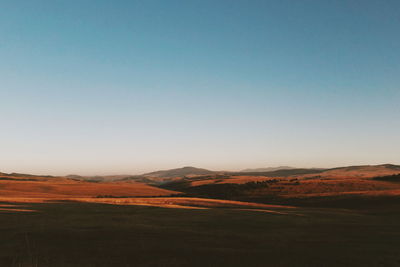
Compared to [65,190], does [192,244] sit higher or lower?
higher

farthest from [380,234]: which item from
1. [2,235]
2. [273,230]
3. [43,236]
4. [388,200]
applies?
[388,200]

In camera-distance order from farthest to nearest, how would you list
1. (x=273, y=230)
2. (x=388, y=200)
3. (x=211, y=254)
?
1. (x=388, y=200)
2. (x=273, y=230)
3. (x=211, y=254)

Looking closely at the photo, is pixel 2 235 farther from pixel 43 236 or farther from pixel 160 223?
pixel 160 223

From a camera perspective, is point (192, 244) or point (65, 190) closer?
point (192, 244)

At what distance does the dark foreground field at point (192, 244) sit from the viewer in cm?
826

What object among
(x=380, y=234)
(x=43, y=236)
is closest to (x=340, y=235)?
(x=380, y=234)

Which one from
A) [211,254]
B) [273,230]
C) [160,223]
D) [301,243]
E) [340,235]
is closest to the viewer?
[211,254]

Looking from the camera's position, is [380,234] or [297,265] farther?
[380,234]

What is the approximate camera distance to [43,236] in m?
11.2

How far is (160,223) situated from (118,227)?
2.41 meters

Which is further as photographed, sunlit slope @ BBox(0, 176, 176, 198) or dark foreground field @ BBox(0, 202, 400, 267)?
sunlit slope @ BBox(0, 176, 176, 198)

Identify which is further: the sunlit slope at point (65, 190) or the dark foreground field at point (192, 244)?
the sunlit slope at point (65, 190)

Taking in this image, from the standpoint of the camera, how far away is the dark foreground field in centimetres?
826

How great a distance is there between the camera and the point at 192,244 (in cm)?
1028
